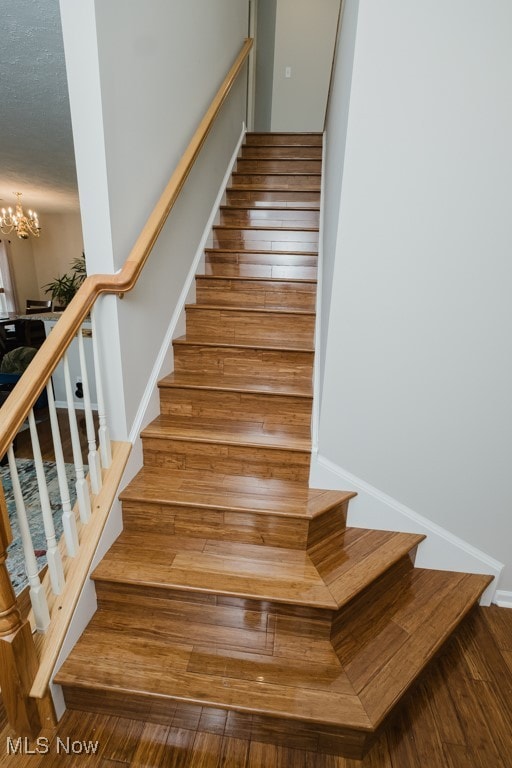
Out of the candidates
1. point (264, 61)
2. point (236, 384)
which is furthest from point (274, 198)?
point (264, 61)

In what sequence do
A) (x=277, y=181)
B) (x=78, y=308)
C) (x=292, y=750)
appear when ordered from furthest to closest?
(x=277, y=181)
(x=78, y=308)
(x=292, y=750)

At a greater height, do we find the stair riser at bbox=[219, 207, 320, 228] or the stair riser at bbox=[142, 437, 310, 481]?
the stair riser at bbox=[219, 207, 320, 228]

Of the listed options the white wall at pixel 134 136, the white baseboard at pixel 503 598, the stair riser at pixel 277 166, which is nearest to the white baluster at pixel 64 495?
the white wall at pixel 134 136

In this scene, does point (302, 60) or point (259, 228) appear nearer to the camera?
point (259, 228)

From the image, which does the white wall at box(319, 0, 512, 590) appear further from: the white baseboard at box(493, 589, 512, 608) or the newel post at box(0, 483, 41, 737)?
the newel post at box(0, 483, 41, 737)

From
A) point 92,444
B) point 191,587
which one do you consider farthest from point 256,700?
point 92,444

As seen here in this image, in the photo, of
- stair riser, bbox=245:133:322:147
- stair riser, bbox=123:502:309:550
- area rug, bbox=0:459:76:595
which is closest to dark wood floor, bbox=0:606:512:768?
stair riser, bbox=123:502:309:550

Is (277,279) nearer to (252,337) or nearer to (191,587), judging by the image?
(252,337)

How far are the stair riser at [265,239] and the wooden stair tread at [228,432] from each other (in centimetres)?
144

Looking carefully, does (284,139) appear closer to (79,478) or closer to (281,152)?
(281,152)

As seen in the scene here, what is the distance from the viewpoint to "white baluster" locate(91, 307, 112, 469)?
4.73 feet

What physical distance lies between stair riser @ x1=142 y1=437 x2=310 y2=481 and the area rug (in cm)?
79

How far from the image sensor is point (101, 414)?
1497 millimetres

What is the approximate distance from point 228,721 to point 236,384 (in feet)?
4.38
